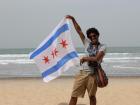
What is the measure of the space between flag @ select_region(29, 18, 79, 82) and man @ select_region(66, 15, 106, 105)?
0.75 meters

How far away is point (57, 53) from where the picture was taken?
8.66 m

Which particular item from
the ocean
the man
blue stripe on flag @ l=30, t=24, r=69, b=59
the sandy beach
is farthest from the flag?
the ocean

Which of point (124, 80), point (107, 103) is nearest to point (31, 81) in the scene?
point (124, 80)

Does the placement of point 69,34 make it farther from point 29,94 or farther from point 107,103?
point 29,94

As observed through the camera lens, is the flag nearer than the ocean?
Yes

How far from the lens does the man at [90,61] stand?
756cm

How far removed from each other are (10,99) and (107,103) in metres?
2.42

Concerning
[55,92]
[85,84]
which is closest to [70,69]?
[55,92]

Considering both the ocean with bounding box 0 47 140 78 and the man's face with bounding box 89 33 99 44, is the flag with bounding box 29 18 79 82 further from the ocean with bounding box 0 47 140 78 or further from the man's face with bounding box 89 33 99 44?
the ocean with bounding box 0 47 140 78

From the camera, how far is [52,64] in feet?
28.4

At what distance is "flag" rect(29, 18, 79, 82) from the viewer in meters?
8.62

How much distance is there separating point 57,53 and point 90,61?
3.95 ft

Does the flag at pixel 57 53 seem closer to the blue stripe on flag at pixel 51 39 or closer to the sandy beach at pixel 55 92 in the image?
the blue stripe on flag at pixel 51 39

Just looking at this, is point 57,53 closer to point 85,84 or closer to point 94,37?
point 85,84
